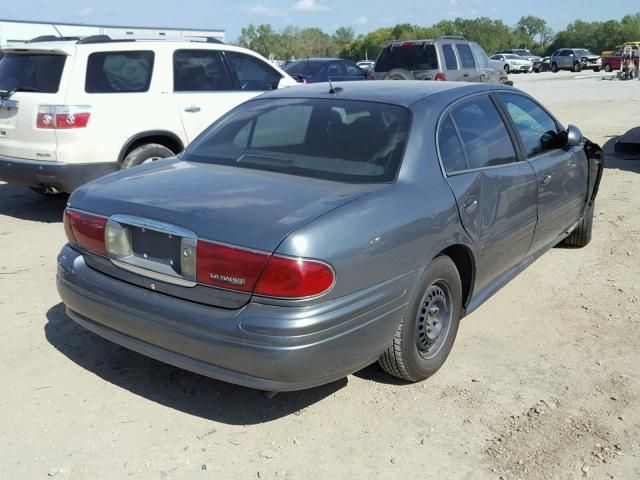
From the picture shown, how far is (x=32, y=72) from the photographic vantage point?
684 centimetres

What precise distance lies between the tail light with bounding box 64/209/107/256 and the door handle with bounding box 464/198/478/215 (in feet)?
6.34

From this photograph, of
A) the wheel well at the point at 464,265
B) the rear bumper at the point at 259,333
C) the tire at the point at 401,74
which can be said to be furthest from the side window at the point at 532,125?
the tire at the point at 401,74

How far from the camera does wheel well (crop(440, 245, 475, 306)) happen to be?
3789mm

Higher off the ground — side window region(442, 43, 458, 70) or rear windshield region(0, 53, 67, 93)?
side window region(442, 43, 458, 70)

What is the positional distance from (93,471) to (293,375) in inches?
38.3

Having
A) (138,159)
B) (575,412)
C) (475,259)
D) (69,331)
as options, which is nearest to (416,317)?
(475,259)

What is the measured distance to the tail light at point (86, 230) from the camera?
133 inches

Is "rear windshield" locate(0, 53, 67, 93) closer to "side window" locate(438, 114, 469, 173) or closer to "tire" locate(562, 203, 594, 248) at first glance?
"side window" locate(438, 114, 469, 173)

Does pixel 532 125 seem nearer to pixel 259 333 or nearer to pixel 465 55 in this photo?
→ pixel 259 333

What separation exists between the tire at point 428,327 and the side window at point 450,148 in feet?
1.80

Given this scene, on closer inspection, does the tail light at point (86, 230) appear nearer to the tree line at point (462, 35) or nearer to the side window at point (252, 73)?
the side window at point (252, 73)

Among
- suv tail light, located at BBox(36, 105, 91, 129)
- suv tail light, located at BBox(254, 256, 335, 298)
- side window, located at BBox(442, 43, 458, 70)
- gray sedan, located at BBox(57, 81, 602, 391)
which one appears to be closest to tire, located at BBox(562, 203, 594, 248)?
gray sedan, located at BBox(57, 81, 602, 391)

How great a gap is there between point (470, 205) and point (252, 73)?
5.19 metres

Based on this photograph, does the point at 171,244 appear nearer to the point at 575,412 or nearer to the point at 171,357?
the point at 171,357
